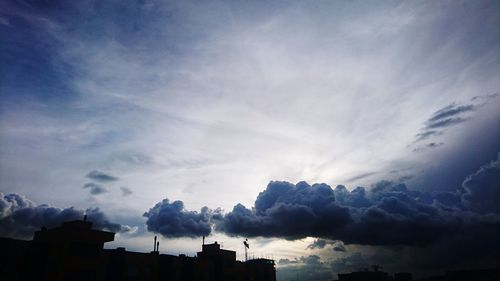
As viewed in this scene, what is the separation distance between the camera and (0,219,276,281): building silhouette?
45.3 metres

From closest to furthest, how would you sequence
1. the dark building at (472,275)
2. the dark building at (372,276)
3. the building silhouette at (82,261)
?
the building silhouette at (82,261) → the dark building at (372,276) → the dark building at (472,275)

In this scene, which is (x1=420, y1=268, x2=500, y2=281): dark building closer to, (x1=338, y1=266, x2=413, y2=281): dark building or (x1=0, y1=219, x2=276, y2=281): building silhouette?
(x1=338, y1=266, x2=413, y2=281): dark building

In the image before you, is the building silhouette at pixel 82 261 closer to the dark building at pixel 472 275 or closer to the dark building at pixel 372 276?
the dark building at pixel 372 276

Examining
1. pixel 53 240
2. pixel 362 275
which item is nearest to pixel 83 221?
pixel 53 240

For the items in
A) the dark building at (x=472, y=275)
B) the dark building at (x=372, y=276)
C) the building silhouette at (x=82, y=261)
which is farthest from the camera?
the dark building at (x=472, y=275)

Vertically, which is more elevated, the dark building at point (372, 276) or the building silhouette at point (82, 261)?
the building silhouette at point (82, 261)

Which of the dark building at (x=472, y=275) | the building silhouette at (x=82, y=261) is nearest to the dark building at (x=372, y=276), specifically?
the dark building at (x=472, y=275)

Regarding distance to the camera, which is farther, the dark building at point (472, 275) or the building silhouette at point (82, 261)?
the dark building at point (472, 275)

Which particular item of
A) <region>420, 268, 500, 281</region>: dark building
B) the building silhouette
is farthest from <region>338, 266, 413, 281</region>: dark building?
the building silhouette

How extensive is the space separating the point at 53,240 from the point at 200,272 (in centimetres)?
3041

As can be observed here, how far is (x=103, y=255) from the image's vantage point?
5381 cm

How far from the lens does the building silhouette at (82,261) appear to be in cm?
4531

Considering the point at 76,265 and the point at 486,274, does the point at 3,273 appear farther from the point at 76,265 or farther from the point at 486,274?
the point at 486,274

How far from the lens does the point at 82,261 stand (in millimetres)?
50281
